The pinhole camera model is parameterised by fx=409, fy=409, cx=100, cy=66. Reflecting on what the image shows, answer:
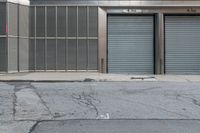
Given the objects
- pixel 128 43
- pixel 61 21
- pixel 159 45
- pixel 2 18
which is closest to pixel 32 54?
pixel 61 21

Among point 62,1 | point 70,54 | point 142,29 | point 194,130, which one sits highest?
point 62,1

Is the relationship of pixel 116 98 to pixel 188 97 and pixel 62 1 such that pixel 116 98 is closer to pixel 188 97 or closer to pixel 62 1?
pixel 188 97

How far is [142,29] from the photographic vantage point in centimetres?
2494

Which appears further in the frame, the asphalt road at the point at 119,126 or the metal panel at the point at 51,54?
the metal panel at the point at 51,54

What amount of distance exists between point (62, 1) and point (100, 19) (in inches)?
98.0

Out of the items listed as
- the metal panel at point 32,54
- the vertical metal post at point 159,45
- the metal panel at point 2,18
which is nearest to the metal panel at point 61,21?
the metal panel at point 32,54

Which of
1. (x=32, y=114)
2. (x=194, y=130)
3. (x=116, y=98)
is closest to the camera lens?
(x=194, y=130)

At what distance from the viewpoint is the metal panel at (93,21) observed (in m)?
24.3

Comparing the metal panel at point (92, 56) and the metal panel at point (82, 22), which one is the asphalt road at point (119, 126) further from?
the metal panel at point (82, 22)

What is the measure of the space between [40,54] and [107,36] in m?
4.16

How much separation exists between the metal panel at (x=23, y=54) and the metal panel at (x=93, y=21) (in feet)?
12.7

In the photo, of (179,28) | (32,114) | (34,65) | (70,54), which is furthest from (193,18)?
(32,114)

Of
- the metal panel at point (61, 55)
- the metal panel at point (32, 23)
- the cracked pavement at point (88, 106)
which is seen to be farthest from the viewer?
the metal panel at point (32, 23)

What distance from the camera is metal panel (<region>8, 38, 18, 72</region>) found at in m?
23.1
